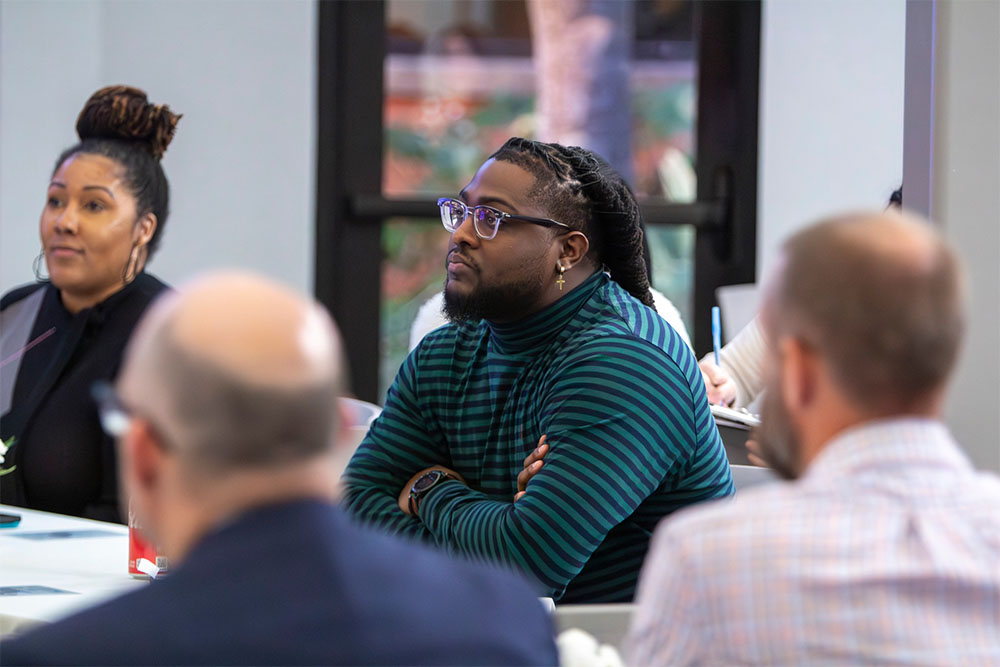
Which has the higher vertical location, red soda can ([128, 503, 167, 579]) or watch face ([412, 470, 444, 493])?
watch face ([412, 470, 444, 493])

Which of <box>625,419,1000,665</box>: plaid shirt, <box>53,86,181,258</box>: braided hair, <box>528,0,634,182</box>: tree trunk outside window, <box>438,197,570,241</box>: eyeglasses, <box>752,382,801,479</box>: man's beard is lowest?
<box>625,419,1000,665</box>: plaid shirt

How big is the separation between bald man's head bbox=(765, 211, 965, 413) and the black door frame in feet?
12.0

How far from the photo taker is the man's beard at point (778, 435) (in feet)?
3.70

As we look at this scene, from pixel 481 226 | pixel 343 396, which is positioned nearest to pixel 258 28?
pixel 481 226

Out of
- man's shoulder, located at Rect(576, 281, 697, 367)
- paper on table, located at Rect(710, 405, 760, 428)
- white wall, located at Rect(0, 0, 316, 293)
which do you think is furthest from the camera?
white wall, located at Rect(0, 0, 316, 293)

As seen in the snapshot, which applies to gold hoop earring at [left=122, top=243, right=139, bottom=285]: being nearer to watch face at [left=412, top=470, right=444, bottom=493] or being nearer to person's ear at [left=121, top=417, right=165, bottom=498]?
watch face at [left=412, top=470, right=444, bottom=493]

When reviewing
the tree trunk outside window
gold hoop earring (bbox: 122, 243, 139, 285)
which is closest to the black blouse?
gold hoop earring (bbox: 122, 243, 139, 285)

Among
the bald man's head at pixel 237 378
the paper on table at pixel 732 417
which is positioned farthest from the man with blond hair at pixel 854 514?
the paper on table at pixel 732 417

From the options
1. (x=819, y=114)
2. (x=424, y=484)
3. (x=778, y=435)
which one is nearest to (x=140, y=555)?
(x=424, y=484)

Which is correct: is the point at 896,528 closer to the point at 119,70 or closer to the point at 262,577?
the point at 262,577

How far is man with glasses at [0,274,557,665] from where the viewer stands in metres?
0.81

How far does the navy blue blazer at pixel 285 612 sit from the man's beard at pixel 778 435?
0.38 metres

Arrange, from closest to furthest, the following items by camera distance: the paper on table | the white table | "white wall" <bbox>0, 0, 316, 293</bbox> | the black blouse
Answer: the white table → the paper on table → the black blouse → "white wall" <bbox>0, 0, 316, 293</bbox>

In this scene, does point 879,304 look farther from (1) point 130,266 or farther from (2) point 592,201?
(1) point 130,266
